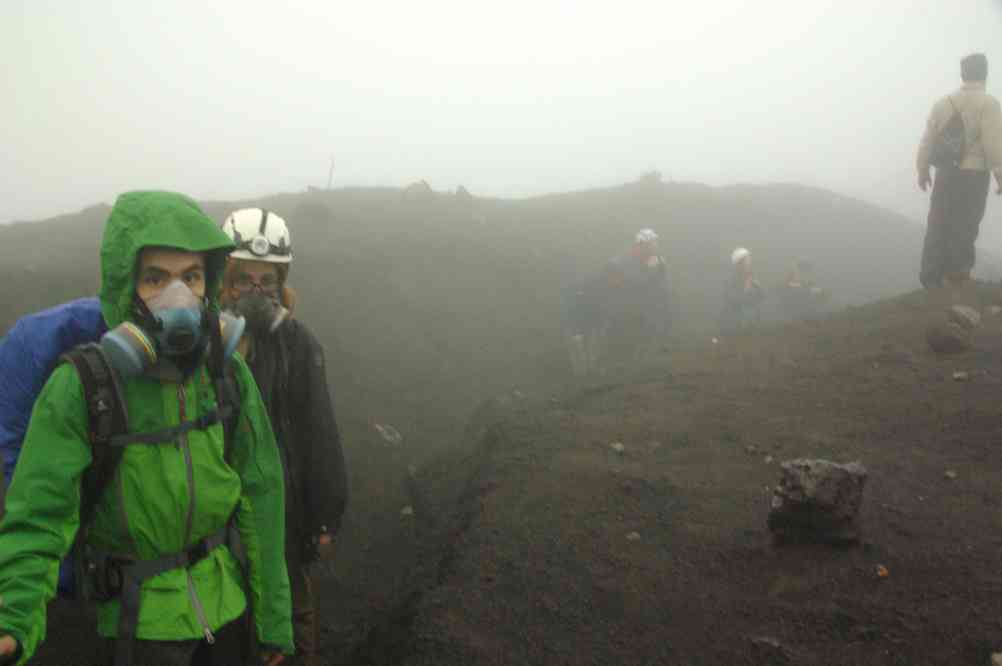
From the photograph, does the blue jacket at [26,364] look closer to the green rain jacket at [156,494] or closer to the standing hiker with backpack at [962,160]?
the green rain jacket at [156,494]

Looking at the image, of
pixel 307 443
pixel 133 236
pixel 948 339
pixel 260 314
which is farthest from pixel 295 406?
pixel 948 339

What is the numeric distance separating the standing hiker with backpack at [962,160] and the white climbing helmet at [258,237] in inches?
327

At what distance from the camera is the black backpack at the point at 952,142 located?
30.7 ft

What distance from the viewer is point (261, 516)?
290 centimetres

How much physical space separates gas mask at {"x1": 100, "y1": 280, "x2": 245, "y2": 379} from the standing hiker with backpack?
9454mm

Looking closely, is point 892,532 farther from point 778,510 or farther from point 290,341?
point 290,341

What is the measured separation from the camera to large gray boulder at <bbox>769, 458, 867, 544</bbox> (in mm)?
4266

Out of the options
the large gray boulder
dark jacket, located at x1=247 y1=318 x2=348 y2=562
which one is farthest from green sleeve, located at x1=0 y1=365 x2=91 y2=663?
the large gray boulder

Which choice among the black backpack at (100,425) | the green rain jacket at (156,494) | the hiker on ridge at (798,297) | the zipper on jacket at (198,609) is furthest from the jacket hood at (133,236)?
the hiker on ridge at (798,297)

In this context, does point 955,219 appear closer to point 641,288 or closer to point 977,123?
point 977,123

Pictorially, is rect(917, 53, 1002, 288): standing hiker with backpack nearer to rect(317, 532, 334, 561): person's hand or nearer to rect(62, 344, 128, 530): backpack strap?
rect(317, 532, 334, 561): person's hand

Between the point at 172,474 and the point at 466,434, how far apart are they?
726cm

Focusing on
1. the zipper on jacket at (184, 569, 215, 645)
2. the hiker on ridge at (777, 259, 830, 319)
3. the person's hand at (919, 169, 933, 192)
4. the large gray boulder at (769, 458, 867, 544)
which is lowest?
the hiker on ridge at (777, 259, 830, 319)

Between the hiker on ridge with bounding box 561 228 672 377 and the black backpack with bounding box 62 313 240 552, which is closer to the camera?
the black backpack with bounding box 62 313 240 552
